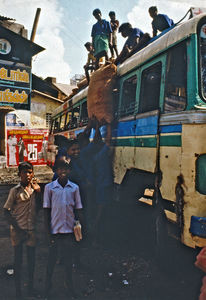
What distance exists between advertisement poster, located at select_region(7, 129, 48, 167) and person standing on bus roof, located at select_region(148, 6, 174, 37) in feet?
29.4

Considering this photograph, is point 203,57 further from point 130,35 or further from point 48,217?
point 130,35

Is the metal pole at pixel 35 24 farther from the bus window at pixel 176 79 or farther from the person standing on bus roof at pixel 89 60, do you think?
the bus window at pixel 176 79

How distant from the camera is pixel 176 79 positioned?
3.74 meters

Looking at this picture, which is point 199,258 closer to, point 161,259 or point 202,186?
point 202,186

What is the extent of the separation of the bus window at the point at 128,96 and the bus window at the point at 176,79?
1044mm

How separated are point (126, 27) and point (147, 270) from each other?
5151mm

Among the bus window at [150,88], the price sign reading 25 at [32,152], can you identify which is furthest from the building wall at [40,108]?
the bus window at [150,88]

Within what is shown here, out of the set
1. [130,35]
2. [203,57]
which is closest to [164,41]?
[203,57]

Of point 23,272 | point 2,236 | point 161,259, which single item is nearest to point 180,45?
point 161,259

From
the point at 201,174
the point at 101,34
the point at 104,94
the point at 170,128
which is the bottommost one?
the point at 201,174

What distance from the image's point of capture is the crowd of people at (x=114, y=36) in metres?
5.41

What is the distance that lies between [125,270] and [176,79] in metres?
2.67

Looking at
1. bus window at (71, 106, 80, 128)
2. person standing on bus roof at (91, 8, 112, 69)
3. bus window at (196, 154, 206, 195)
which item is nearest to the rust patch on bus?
bus window at (196, 154, 206, 195)

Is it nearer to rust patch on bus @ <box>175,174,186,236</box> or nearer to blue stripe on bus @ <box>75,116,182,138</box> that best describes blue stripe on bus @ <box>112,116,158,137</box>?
blue stripe on bus @ <box>75,116,182,138</box>
